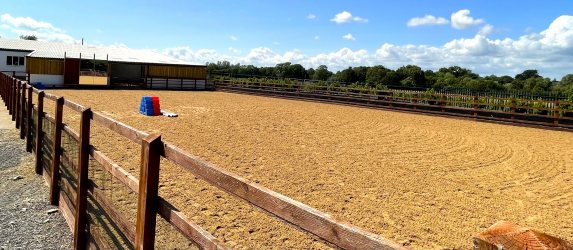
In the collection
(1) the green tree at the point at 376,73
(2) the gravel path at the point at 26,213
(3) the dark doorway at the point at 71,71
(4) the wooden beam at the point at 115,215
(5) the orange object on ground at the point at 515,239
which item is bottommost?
(2) the gravel path at the point at 26,213

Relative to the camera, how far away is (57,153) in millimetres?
5277

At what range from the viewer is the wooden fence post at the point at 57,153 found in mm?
5262

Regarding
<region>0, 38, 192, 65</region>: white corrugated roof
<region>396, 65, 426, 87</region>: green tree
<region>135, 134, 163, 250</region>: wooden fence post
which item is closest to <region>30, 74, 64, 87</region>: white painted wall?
<region>0, 38, 192, 65</region>: white corrugated roof

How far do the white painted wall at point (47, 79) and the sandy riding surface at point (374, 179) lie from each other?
72.5ft

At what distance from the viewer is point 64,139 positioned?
570 centimetres

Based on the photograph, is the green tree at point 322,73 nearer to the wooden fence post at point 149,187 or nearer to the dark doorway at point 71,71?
the dark doorway at point 71,71

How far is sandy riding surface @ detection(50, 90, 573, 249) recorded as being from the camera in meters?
5.07

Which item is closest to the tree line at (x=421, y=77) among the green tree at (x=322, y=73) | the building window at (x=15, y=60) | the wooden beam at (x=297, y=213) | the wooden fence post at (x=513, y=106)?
the green tree at (x=322, y=73)

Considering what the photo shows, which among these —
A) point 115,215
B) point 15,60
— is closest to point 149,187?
point 115,215

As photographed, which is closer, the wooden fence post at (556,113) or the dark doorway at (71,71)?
the wooden fence post at (556,113)

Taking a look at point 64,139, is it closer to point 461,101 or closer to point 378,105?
point 461,101

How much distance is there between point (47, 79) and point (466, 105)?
28.8 meters

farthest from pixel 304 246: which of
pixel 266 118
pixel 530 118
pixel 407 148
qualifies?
pixel 530 118

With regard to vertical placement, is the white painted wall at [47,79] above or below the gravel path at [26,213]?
above
